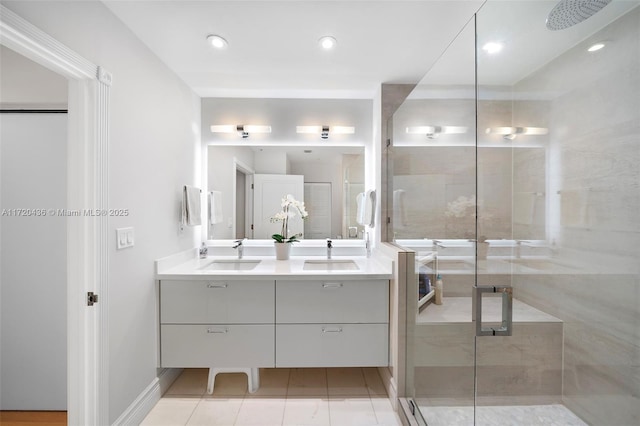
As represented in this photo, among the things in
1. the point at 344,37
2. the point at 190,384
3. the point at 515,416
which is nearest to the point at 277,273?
the point at 190,384

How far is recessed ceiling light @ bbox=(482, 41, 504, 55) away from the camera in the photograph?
3.84 ft

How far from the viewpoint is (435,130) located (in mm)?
1537

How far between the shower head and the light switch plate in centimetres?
211

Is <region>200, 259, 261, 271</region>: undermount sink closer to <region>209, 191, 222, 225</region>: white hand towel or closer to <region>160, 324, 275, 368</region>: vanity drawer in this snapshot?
<region>209, 191, 222, 225</region>: white hand towel

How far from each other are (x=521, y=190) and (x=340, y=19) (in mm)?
1249

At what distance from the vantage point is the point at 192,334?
190cm

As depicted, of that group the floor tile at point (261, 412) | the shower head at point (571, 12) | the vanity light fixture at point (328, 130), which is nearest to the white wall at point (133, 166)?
the floor tile at point (261, 412)

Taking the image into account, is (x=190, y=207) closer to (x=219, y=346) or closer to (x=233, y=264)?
(x=233, y=264)

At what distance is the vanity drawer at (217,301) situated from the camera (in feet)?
6.20

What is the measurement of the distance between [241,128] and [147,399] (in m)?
2.11

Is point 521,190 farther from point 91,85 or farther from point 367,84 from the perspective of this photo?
point 91,85

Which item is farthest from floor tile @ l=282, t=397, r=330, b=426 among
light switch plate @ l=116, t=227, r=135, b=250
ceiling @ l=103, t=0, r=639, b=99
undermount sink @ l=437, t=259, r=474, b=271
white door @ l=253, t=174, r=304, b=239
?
ceiling @ l=103, t=0, r=639, b=99

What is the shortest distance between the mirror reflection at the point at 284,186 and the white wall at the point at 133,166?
540 millimetres

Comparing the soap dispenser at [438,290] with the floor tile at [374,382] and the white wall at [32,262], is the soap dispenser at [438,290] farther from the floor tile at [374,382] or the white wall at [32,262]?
the white wall at [32,262]
